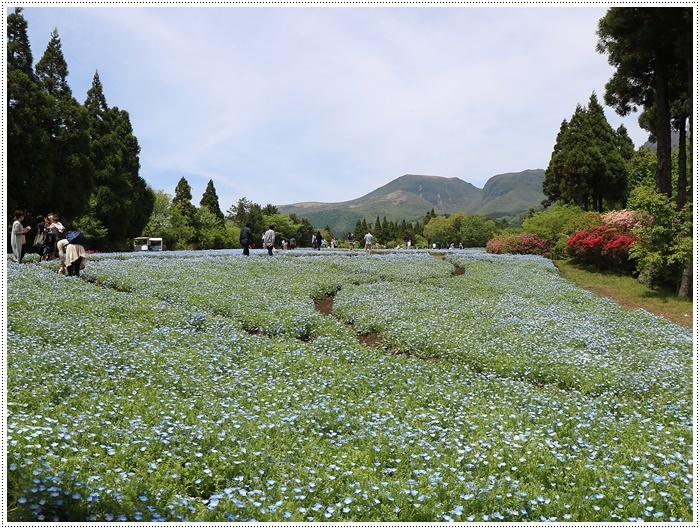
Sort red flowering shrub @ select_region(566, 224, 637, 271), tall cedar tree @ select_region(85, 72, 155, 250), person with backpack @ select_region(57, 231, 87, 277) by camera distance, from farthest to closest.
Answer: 1. tall cedar tree @ select_region(85, 72, 155, 250)
2. red flowering shrub @ select_region(566, 224, 637, 271)
3. person with backpack @ select_region(57, 231, 87, 277)

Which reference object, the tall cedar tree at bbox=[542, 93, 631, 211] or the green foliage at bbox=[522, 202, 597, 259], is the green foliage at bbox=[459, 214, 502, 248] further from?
the green foliage at bbox=[522, 202, 597, 259]

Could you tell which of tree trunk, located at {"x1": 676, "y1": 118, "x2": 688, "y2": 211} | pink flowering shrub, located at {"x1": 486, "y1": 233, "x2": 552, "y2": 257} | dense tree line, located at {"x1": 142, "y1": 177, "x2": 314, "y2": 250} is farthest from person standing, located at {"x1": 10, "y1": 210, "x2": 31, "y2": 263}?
dense tree line, located at {"x1": 142, "y1": 177, "x2": 314, "y2": 250}

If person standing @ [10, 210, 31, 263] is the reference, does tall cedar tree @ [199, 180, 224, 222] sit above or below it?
above

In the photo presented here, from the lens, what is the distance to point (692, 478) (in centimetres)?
550

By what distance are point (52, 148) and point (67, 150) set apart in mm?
1277

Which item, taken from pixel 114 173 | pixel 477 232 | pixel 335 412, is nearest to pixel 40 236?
pixel 335 412

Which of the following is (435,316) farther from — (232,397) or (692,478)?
(692,478)

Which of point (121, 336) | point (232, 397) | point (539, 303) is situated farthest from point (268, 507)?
point (539, 303)

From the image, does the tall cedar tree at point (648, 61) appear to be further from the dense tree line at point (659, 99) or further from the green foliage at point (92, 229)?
the green foliage at point (92, 229)

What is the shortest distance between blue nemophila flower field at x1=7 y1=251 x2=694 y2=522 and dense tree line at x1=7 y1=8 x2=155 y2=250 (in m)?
16.4

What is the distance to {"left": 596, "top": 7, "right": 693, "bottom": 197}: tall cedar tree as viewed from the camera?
2050cm

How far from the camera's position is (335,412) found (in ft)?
23.2

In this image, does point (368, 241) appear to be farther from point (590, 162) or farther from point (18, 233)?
point (18, 233)

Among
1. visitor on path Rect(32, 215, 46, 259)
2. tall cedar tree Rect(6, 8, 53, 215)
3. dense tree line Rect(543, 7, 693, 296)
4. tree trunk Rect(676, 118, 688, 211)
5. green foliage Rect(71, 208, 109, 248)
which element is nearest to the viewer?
dense tree line Rect(543, 7, 693, 296)
